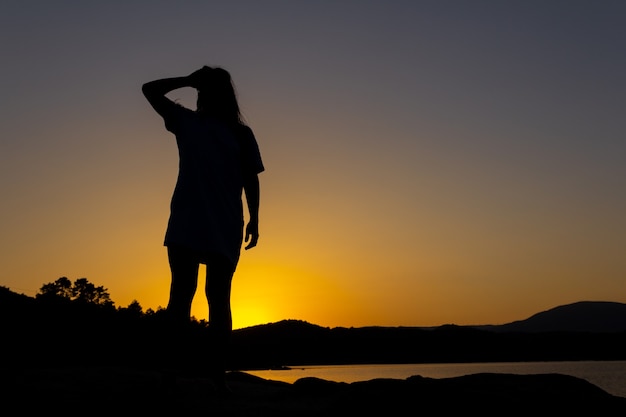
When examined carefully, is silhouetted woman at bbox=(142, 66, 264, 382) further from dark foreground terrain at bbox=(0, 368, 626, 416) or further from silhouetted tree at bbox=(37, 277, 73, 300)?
silhouetted tree at bbox=(37, 277, 73, 300)

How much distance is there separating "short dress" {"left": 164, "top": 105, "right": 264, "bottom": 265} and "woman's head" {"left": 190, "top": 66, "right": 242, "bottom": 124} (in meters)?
0.13

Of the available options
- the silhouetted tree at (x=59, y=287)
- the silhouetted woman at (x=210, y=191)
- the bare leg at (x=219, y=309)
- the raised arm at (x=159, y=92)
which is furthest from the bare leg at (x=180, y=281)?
the silhouetted tree at (x=59, y=287)

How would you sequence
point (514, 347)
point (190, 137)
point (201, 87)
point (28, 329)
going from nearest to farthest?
1. point (190, 137)
2. point (201, 87)
3. point (28, 329)
4. point (514, 347)

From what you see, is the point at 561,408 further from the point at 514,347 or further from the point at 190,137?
the point at 514,347

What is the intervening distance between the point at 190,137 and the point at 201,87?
60cm

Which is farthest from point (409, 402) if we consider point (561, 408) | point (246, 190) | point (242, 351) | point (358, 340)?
point (358, 340)

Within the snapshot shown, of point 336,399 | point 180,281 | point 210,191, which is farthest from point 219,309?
point 336,399

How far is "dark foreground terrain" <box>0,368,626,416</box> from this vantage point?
3.52 m

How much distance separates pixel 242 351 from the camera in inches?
4793

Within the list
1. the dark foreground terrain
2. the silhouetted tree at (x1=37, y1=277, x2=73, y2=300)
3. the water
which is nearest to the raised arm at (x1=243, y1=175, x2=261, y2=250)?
the dark foreground terrain

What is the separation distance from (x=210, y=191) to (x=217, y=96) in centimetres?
93

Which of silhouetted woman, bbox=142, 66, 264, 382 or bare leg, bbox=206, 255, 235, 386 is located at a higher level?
silhouetted woman, bbox=142, 66, 264, 382

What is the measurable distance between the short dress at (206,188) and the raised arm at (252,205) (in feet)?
0.48

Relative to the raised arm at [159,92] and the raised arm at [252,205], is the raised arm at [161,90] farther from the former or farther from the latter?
the raised arm at [252,205]
